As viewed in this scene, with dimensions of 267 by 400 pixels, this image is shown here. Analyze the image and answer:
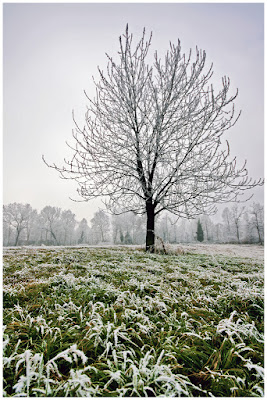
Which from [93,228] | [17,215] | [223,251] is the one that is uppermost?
[17,215]

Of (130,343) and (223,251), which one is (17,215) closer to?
(223,251)

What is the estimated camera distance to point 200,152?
7422mm

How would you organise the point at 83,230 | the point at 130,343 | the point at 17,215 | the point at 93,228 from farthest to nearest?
the point at 83,230
the point at 93,228
the point at 17,215
the point at 130,343

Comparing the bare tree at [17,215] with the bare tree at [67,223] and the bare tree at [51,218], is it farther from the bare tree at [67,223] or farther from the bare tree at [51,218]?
the bare tree at [67,223]

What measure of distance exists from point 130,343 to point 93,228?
6344 centimetres

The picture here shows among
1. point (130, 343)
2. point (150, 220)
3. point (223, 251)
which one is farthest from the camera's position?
point (223, 251)

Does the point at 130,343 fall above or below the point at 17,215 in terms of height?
above

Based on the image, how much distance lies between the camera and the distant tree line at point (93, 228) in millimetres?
51125

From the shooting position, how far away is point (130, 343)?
1.66m

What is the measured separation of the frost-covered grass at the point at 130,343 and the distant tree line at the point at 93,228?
46.2 metres

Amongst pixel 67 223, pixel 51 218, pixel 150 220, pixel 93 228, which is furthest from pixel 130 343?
pixel 67 223

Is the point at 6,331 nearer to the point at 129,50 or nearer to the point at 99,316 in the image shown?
the point at 99,316

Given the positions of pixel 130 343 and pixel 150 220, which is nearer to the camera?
pixel 130 343

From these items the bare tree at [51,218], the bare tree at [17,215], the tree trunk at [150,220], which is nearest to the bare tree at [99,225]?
the bare tree at [51,218]
